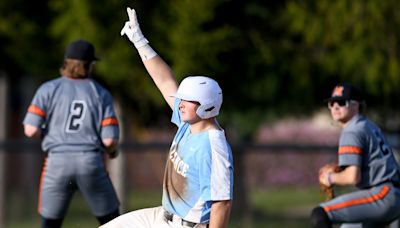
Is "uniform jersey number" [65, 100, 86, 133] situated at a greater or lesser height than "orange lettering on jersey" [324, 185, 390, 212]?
greater

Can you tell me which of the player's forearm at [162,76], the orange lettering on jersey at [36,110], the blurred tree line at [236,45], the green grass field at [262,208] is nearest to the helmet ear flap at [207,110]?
the player's forearm at [162,76]

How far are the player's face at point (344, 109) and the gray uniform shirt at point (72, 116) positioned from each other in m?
1.89

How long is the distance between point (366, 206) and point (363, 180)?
0.76 feet

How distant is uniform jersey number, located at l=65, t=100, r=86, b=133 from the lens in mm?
9414

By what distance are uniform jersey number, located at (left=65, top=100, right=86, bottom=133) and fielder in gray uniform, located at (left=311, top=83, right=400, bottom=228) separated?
2110 mm

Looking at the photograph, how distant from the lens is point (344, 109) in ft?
30.6

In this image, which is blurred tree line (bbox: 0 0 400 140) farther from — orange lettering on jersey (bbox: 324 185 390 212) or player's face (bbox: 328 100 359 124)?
orange lettering on jersey (bbox: 324 185 390 212)

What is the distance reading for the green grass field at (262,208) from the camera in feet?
55.8

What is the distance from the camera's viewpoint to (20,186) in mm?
18938

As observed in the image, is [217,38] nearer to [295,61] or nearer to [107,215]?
[295,61]

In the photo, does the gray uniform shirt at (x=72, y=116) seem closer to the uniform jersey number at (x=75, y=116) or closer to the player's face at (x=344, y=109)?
the uniform jersey number at (x=75, y=116)

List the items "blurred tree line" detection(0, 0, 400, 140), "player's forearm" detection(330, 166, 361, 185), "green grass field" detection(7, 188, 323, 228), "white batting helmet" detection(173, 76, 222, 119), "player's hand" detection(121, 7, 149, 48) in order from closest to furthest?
1. "white batting helmet" detection(173, 76, 222, 119)
2. "player's hand" detection(121, 7, 149, 48)
3. "player's forearm" detection(330, 166, 361, 185)
4. "blurred tree line" detection(0, 0, 400, 140)
5. "green grass field" detection(7, 188, 323, 228)

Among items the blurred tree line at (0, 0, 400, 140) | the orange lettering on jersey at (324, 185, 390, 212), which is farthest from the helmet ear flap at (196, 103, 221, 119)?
the blurred tree line at (0, 0, 400, 140)

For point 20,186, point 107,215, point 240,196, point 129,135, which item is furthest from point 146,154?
point 107,215
